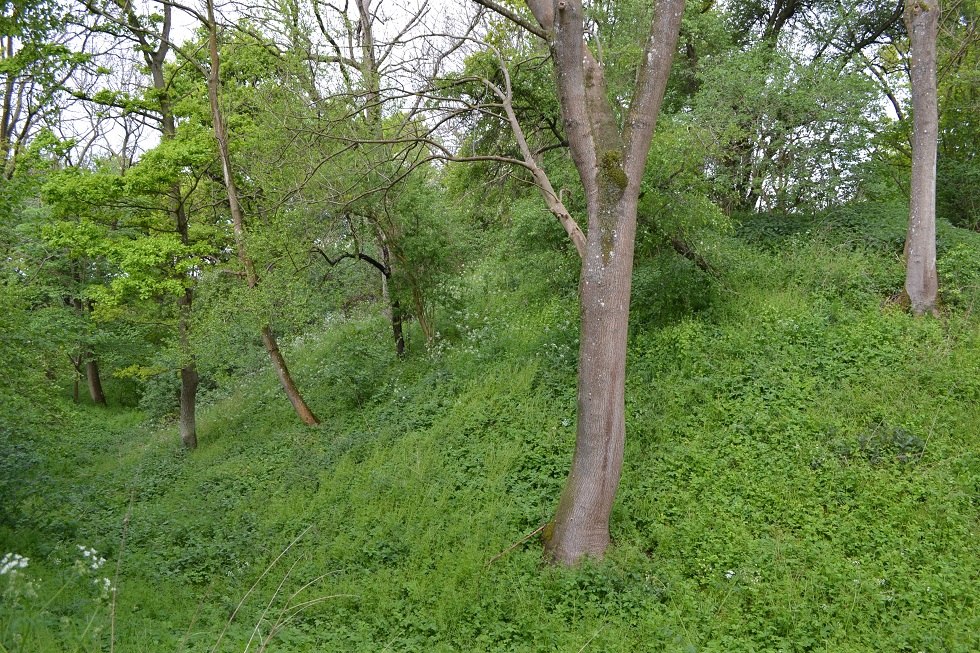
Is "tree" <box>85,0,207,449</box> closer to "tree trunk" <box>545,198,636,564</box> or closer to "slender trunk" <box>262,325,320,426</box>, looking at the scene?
"slender trunk" <box>262,325,320,426</box>

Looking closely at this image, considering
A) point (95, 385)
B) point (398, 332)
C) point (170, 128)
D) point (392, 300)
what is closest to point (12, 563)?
point (392, 300)

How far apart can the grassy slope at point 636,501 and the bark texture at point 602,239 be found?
57 cm

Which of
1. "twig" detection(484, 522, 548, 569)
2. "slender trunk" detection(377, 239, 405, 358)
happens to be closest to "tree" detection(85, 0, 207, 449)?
"slender trunk" detection(377, 239, 405, 358)

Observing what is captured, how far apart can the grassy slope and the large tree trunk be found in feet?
1.50

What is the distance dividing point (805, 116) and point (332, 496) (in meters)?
10.1

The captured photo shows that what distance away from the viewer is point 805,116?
10.1 metres

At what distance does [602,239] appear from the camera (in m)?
5.68

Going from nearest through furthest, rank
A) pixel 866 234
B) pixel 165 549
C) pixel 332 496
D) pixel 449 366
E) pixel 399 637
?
1. pixel 399 637
2. pixel 165 549
3. pixel 332 496
4. pixel 866 234
5. pixel 449 366

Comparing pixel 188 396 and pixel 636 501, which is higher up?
pixel 188 396

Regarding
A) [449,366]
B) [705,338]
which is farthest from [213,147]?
[705,338]

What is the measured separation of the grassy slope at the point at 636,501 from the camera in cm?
478

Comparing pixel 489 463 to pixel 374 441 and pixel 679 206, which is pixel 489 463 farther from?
pixel 679 206

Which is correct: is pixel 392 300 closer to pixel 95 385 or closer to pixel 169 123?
pixel 169 123

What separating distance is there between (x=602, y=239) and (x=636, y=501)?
288 cm
